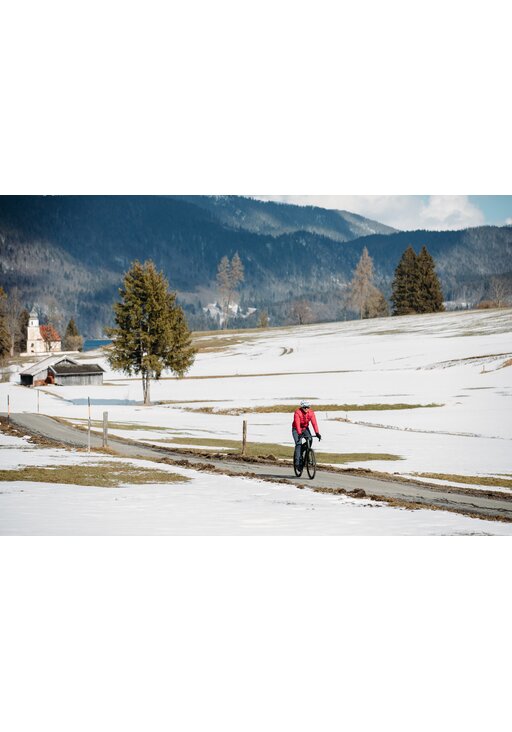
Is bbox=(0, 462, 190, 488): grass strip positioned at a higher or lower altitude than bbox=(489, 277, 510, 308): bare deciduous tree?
lower

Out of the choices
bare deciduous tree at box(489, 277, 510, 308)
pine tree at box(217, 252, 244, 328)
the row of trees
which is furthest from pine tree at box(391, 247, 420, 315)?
pine tree at box(217, 252, 244, 328)

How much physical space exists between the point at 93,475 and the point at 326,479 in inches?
193

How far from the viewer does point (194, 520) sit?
1399 cm

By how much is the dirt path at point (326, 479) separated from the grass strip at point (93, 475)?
1.73 meters

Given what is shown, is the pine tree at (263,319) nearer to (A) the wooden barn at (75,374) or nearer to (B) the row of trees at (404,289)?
(B) the row of trees at (404,289)

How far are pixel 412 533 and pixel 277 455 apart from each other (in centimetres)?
577

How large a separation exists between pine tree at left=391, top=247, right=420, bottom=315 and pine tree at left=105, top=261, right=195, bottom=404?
238 inches

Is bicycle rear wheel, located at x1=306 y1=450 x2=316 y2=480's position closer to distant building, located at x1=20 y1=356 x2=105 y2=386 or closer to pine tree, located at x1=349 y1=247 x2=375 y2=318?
pine tree, located at x1=349 y1=247 x2=375 y2=318

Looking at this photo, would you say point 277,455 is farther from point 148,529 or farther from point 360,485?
point 148,529

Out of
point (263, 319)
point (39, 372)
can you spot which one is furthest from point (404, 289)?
point (39, 372)

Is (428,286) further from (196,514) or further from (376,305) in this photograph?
(196,514)

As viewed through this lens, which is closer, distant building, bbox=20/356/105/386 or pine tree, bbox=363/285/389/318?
distant building, bbox=20/356/105/386

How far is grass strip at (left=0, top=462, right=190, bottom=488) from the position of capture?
15447mm

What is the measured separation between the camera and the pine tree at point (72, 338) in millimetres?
20188
